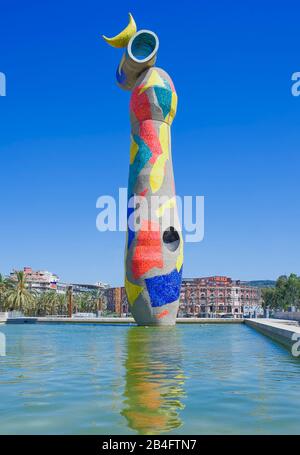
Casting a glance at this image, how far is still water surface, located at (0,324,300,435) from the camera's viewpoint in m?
5.59

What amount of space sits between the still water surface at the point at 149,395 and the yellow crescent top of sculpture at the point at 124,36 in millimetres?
24892

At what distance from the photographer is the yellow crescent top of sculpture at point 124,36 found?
109 feet

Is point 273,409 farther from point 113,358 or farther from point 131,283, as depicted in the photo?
point 131,283

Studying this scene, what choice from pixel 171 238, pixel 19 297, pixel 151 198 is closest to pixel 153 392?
pixel 151 198

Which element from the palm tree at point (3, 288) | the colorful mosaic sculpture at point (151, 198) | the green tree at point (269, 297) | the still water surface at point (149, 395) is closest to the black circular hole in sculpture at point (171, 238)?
the colorful mosaic sculpture at point (151, 198)

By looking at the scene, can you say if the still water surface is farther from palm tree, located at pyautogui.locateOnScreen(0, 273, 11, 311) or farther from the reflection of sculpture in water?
palm tree, located at pyautogui.locateOnScreen(0, 273, 11, 311)

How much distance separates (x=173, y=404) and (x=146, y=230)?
21.6 m

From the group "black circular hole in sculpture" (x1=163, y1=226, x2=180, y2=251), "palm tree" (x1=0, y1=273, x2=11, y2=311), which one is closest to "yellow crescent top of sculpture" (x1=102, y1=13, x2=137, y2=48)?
"black circular hole in sculpture" (x1=163, y1=226, x2=180, y2=251)

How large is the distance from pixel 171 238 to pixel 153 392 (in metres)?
21.9

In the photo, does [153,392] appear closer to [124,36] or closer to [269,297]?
[124,36]

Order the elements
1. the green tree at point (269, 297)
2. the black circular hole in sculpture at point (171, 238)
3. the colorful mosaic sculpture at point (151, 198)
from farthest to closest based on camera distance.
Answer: the green tree at point (269, 297), the black circular hole in sculpture at point (171, 238), the colorful mosaic sculpture at point (151, 198)

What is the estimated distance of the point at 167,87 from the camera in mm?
30094

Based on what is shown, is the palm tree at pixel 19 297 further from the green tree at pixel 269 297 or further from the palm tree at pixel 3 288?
the green tree at pixel 269 297
